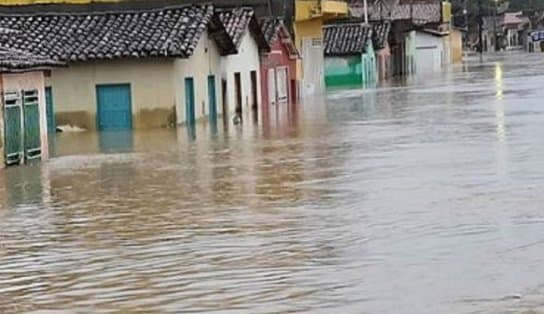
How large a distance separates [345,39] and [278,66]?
21.9 metres

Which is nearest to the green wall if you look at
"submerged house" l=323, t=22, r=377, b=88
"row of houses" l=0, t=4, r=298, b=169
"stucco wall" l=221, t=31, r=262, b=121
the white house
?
"submerged house" l=323, t=22, r=377, b=88

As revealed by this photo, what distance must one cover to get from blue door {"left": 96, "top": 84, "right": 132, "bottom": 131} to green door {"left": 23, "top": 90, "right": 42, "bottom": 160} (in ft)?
35.4

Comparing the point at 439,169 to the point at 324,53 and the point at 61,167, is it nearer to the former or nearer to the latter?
the point at 61,167

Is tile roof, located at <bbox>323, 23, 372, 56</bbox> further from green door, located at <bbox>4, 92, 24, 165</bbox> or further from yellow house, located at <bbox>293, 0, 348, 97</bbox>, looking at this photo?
green door, located at <bbox>4, 92, 24, 165</bbox>

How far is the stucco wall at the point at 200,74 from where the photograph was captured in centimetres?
3838

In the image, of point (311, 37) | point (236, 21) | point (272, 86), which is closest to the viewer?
point (236, 21)

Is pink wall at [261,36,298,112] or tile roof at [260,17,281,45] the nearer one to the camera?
pink wall at [261,36,298,112]

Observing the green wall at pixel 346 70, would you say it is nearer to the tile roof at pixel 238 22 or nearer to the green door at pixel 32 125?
the tile roof at pixel 238 22

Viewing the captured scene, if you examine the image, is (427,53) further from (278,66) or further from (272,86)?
(272,86)

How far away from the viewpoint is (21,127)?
2631 centimetres

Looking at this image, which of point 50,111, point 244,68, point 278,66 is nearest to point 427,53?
point 278,66

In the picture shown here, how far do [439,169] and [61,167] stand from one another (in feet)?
26.0

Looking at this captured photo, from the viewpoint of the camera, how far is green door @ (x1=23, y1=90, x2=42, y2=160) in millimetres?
26609

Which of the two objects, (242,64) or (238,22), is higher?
(238,22)
